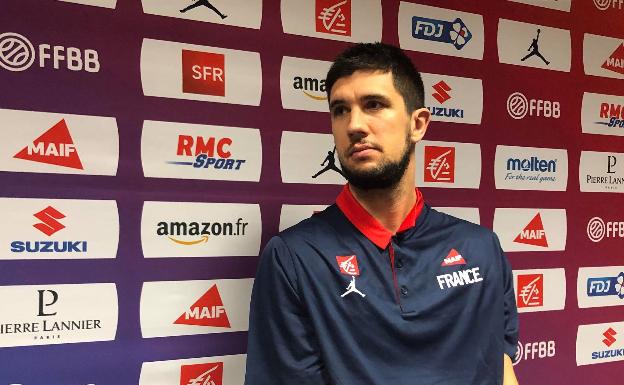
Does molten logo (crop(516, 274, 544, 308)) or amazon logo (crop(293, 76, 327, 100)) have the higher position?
amazon logo (crop(293, 76, 327, 100))

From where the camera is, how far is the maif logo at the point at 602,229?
169 centimetres

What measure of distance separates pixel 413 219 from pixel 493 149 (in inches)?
21.3

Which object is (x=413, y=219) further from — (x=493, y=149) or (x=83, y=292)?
(x=83, y=292)

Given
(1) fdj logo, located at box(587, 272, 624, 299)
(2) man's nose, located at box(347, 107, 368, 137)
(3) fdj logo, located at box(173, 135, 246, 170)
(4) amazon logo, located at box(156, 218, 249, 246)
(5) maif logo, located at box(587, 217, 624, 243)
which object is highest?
(2) man's nose, located at box(347, 107, 368, 137)

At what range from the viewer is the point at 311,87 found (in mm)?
1323

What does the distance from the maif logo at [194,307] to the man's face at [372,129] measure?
42 centimetres

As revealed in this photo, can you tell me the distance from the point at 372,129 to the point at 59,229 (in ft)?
2.24

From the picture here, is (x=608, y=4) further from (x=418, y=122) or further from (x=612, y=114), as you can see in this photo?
(x=418, y=122)

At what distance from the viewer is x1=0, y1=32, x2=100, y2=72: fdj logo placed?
105 cm

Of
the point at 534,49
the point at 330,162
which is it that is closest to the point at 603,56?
the point at 534,49

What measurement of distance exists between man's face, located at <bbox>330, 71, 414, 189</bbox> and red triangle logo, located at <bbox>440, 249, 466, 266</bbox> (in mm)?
213

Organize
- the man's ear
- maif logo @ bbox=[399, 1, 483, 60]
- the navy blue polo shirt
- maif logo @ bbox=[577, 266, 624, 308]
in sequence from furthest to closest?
1. maif logo @ bbox=[577, 266, 624, 308]
2. maif logo @ bbox=[399, 1, 483, 60]
3. the man's ear
4. the navy blue polo shirt

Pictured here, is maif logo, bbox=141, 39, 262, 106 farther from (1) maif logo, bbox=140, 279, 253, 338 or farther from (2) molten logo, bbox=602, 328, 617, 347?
(2) molten logo, bbox=602, 328, 617, 347

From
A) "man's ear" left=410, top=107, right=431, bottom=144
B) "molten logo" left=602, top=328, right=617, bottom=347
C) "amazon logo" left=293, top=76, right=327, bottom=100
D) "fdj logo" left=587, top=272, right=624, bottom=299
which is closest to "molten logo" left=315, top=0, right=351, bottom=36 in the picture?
"amazon logo" left=293, top=76, right=327, bottom=100
